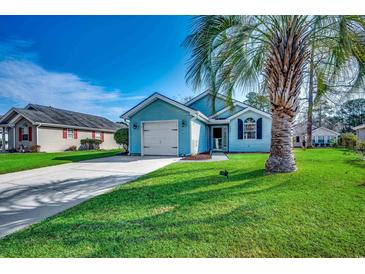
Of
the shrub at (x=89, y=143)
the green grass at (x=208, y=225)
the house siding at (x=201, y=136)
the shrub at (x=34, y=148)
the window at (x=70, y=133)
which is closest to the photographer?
the green grass at (x=208, y=225)

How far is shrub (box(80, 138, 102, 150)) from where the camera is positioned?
2359 centimetres

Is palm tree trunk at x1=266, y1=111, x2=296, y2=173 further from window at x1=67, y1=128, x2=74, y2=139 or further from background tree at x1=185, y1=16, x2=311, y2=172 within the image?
window at x1=67, y1=128, x2=74, y2=139

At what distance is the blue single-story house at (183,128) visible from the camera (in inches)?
522

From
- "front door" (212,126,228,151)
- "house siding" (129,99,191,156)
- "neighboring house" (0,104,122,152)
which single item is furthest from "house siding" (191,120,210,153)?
"neighboring house" (0,104,122,152)

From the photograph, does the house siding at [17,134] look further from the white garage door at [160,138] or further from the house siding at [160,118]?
the white garage door at [160,138]

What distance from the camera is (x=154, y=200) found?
14.0ft

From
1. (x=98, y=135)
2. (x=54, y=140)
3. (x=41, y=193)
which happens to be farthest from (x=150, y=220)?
(x=98, y=135)

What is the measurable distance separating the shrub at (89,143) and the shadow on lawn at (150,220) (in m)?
20.8

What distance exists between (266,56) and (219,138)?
10.8 metres

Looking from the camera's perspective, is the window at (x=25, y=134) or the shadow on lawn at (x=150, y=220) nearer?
the shadow on lawn at (x=150, y=220)

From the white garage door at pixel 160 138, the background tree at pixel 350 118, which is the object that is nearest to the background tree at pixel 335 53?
the white garage door at pixel 160 138

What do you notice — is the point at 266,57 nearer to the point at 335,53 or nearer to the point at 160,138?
the point at 335,53

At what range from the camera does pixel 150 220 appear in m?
3.27
